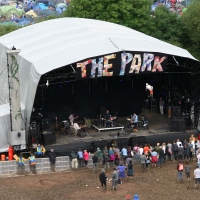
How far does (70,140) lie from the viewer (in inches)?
1122

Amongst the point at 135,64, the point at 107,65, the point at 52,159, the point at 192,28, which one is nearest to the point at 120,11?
the point at 192,28

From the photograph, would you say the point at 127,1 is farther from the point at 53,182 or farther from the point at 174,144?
the point at 53,182

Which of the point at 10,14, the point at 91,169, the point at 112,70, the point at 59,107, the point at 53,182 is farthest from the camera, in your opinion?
the point at 10,14

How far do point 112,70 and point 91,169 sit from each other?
520cm

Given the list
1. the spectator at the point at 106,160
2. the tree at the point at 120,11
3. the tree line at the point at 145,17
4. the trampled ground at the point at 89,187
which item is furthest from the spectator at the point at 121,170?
the tree at the point at 120,11

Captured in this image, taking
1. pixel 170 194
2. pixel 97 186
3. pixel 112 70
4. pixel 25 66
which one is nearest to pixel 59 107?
pixel 25 66

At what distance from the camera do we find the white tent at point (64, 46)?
2783 cm

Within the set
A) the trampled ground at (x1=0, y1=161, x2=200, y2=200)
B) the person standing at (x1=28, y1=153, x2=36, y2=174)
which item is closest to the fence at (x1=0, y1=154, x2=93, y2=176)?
the person standing at (x1=28, y1=153, x2=36, y2=174)

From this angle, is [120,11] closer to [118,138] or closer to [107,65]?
[107,65]

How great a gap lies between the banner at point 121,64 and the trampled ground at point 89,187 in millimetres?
4962

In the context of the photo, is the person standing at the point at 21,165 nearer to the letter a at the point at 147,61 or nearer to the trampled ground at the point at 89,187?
the trampled ground at the point at 89,187

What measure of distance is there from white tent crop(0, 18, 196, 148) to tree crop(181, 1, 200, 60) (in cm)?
995

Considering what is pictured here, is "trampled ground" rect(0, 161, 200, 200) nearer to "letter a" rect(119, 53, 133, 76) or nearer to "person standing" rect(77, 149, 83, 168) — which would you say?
"person standing" rect(77, 149, 83, 168)

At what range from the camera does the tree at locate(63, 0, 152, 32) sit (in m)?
43.0
